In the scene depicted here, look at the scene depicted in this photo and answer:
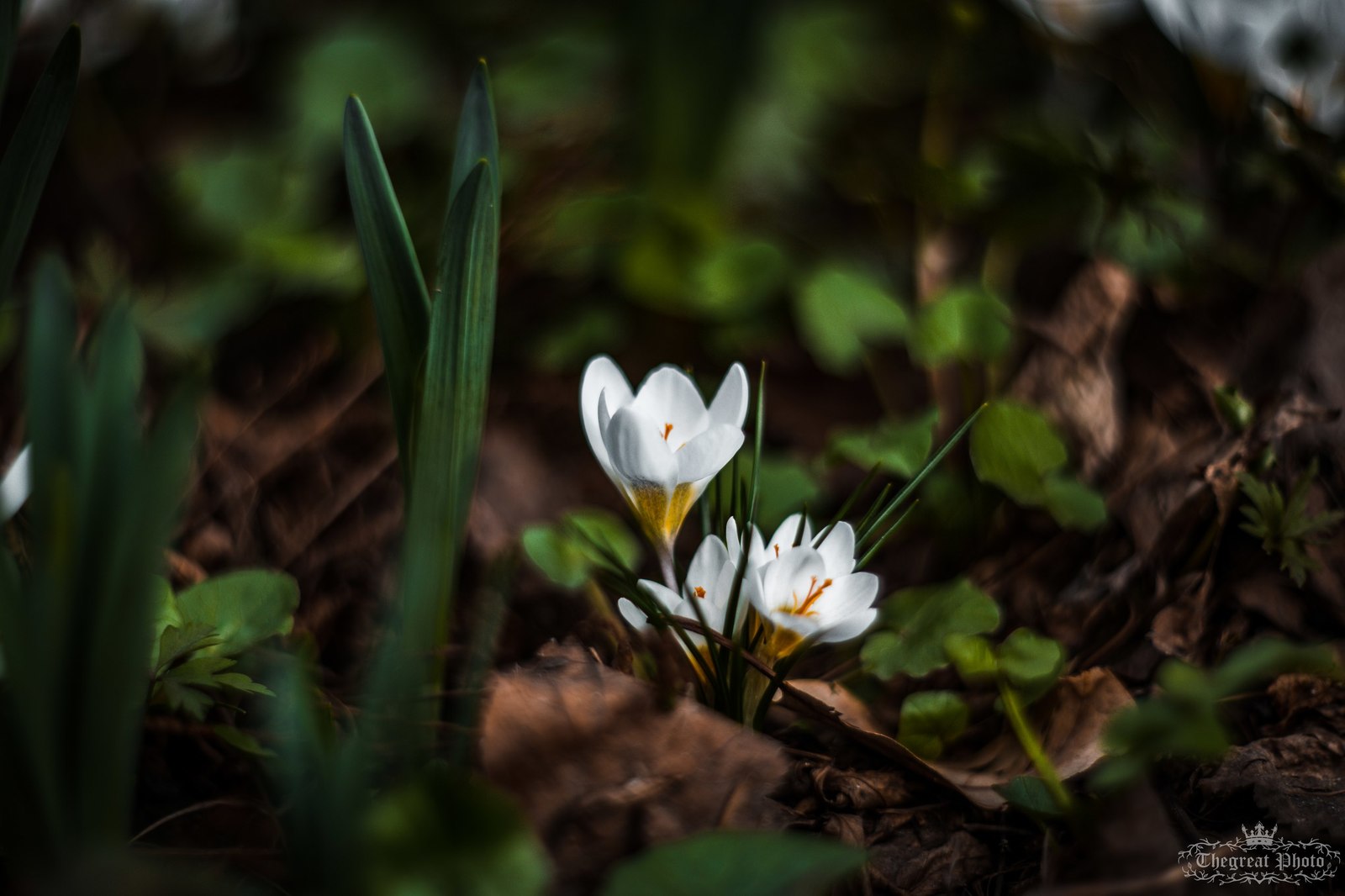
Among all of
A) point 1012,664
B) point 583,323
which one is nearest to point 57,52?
point 583,323

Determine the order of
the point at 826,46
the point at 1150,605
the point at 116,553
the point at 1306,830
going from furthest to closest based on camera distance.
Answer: the point at 826,46, the point at 1150,605, the point at 1306,830, the point at 116,553

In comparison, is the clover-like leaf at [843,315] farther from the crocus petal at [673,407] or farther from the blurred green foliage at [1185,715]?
the blurred green foliage at [1185,715]

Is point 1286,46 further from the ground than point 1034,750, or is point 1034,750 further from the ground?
point 1286,46

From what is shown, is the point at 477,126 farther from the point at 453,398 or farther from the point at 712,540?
the point at 712,540

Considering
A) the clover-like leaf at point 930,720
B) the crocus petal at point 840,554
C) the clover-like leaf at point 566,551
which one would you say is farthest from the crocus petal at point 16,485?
the clover-like leaf at point 930,720

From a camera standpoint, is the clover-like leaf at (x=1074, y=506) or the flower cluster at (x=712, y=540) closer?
the flower cluster at (x=712, y=540)

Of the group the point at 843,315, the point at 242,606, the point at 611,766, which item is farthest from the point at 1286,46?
the point at 242,606

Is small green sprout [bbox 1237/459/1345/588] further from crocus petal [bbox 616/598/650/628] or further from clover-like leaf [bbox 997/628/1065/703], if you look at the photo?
crocus petal [bbox 616/598/650/628]

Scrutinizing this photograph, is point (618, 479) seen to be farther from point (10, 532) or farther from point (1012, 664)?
point (10, 532)
